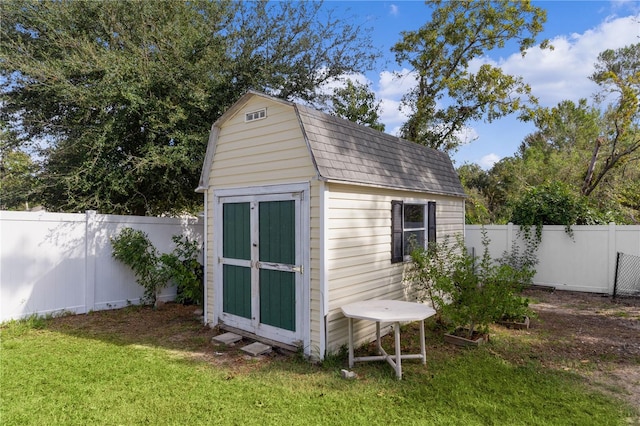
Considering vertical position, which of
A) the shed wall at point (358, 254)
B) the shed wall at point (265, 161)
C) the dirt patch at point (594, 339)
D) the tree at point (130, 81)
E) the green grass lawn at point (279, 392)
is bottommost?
the dirt patch at point (594, 339)

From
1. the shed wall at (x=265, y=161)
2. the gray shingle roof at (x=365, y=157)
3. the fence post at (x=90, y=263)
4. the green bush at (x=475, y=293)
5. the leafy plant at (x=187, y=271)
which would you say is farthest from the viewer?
the leafy plant at (x=187, y=271)

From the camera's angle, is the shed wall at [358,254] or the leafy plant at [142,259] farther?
the leafy plant at [142,259]

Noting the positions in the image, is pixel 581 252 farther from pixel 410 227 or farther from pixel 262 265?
pixel 262 265

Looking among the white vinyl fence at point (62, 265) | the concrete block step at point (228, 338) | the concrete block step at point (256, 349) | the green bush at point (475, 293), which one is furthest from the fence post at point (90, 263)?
the green bush at point (475, 293)

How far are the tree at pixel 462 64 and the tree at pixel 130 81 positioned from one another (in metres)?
6.29

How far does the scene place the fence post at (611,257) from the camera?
8.47m

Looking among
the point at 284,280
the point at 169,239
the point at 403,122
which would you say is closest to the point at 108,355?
the point at 284,280

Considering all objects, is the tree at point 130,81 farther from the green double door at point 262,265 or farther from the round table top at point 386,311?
the round table top at point 386,311

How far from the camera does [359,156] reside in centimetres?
522

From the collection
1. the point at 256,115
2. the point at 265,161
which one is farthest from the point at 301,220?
the point at 256,115

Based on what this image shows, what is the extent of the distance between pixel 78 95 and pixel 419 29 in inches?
474

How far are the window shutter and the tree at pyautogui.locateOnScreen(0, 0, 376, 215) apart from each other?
5204 mm

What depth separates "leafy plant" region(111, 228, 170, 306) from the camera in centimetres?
681

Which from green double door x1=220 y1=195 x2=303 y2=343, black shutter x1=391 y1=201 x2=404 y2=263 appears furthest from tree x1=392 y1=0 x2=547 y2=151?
green double door x1=220 y1=195 x2=303 y2=343
